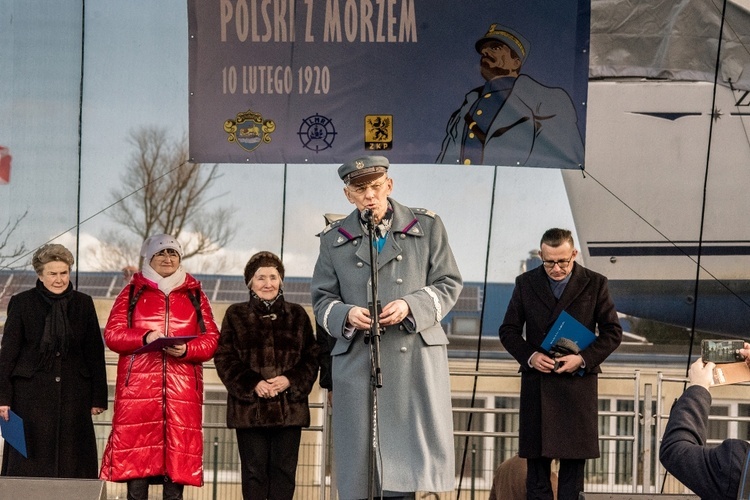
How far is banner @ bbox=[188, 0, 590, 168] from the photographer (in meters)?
5.84

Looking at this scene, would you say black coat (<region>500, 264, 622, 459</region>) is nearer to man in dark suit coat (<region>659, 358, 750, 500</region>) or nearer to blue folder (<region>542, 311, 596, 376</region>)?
blue folder (<region>542, 311, 596, 376</region>)

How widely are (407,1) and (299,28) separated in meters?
0.53

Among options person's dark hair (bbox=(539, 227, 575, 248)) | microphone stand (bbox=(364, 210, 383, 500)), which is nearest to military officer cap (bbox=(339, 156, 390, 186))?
microphone stand (bbox=(364, 210, 383, 500))

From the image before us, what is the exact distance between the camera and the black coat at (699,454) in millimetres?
2688

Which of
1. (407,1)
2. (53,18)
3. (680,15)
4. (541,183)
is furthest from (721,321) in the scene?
(53,18)

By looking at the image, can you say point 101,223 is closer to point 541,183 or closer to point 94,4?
point 94,4

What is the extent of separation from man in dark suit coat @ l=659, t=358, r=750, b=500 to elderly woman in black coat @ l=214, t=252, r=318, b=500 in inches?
91.6

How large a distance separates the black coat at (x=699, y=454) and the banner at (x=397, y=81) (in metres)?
3.18

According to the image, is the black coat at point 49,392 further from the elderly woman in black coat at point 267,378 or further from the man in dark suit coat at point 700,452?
the man in dark suit coat at point 700,452

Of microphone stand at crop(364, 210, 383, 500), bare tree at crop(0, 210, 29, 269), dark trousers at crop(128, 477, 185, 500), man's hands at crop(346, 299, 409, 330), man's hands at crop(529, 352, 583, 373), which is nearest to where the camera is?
microphone stand at crop(364, 210, 383, 500)

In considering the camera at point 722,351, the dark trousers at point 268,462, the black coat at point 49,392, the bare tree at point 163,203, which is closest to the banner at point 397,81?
the bare tree at point 163,203

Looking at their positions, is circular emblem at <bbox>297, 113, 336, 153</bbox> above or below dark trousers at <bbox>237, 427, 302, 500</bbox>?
above

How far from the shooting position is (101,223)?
245 inches

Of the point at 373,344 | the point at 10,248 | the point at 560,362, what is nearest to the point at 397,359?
the point at 373,344
